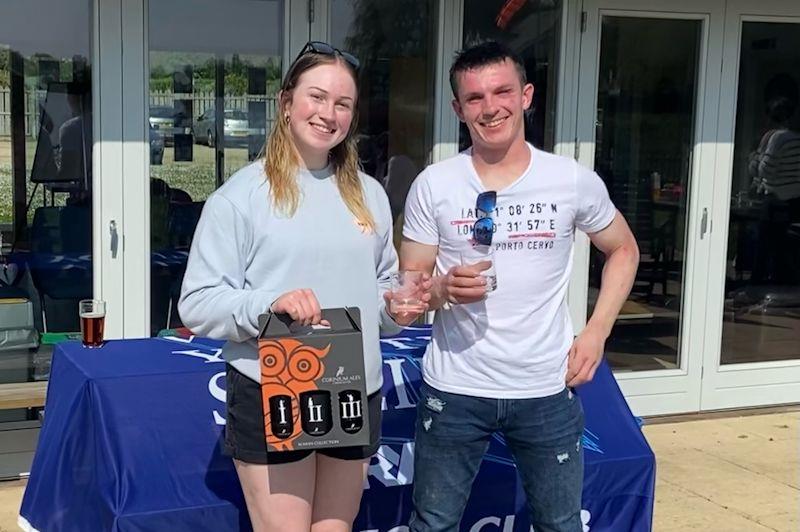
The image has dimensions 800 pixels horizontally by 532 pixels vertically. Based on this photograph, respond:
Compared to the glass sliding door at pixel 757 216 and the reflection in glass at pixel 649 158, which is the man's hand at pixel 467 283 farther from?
the glass sliding door at pixel 757 216

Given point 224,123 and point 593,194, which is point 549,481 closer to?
point 593,194

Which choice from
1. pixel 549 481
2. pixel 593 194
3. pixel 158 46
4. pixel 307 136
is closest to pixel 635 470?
pixel 549 481

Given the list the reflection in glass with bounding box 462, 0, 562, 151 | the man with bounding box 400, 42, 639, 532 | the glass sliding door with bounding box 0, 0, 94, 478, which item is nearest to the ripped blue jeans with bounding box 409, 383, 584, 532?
the man with bounding box 400, 42, 639, 532

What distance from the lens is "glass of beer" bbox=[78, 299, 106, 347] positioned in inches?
131

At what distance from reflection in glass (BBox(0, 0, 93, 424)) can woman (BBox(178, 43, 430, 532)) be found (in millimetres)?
2433

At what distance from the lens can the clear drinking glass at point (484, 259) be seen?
2.23 meters

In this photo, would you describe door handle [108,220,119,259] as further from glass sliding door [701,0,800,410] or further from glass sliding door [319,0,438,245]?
glass sliding door [701,0,800,410]

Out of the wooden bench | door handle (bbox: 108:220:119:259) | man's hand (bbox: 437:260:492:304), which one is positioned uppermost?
man's hand (bbox: 437:260:492:304)

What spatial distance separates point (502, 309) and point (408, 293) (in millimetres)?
265

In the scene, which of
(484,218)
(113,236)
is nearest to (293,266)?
(484,218)

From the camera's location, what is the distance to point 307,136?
84.0 inches

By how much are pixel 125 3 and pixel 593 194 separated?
2668mm

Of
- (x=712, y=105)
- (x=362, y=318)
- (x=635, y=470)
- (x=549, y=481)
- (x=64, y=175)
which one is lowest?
(x=635, y=470)

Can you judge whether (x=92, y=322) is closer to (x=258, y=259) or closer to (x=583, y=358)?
(x=258, y=259)
